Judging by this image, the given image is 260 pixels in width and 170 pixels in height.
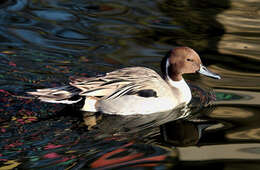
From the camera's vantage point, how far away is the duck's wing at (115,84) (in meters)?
6.73

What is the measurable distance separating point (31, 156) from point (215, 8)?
7082mm

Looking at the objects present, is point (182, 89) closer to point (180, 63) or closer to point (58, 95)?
point (180, 63)

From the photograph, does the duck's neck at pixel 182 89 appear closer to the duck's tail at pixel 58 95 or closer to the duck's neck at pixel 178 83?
the duck's neck at pixel 178 83

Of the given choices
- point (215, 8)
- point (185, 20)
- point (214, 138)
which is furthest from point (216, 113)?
point (215, 8)

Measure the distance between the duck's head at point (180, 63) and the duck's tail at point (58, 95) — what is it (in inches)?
54.3

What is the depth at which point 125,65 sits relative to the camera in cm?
836

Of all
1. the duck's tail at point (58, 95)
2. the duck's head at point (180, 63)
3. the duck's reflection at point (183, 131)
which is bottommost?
the duck's reflection at point (183, 131)

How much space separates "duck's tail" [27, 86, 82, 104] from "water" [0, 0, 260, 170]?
0.48 ft

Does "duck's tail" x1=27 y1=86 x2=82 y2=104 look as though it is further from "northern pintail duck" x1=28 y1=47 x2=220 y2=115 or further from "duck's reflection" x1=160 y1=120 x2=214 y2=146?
"duck's reflection" x1=160 y1=120 x2=214 y2=146

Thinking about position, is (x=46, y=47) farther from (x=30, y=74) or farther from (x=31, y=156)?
(x=31, y=156)

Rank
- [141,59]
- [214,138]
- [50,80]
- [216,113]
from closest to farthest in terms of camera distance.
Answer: [214,138] < [216,113] < [50,80] < [141,59]

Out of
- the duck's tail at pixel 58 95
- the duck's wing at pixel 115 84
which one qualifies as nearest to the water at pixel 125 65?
the duck's tail at pixel 58 95

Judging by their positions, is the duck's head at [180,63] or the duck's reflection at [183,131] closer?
the duck's reflection at [183,131]

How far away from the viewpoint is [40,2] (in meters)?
11.5
